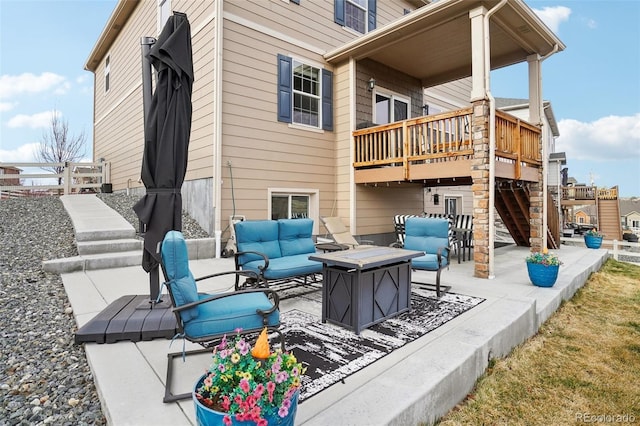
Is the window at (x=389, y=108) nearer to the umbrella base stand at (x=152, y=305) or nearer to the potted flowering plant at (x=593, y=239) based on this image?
the potted flowering plant at (x=593, y=239)

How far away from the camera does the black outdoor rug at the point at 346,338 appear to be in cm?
237

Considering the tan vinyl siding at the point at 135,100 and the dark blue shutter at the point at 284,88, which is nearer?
the tan vinyl siding at the point at 135,100

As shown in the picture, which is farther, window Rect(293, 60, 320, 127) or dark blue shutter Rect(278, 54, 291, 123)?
window Rect(293, 60, 320, 127)

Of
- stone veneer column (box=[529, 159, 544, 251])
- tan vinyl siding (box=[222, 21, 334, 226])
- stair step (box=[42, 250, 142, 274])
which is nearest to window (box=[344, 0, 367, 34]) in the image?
tan vinyl siding (box=[222, 21, 334, 226])

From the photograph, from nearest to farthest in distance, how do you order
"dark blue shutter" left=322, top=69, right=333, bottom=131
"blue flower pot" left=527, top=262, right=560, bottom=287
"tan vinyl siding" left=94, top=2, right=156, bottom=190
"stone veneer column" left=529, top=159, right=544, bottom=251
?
1. "blue flower pot" left=527, top=262, right=560, bottom=287
2. "stone veneer column" left=529, top=159, right=544, bottom=251
3. "dark blue shutter" left=322, top=69, right=333, bottom=131
4. "tan vinyl siding" left=94, top=2, right=156, bottom=190

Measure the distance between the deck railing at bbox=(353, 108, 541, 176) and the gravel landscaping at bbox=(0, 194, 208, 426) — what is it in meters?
5.96

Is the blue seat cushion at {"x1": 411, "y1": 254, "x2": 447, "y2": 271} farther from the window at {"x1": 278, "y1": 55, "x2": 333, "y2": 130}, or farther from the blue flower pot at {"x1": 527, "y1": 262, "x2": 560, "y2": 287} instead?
the window at {"x1": 278, "y1": 55, "x2": 333, "y2": 130}

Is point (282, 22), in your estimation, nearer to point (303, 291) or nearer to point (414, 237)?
point (414, 237)

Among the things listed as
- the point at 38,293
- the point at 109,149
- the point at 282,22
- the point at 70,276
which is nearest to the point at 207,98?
the point at 282,22

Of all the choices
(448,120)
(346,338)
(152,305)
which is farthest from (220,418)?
(448,120)

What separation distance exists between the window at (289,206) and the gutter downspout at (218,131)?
1.36 metres

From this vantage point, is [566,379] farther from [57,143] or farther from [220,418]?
[57,143]

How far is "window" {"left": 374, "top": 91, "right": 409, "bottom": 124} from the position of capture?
30.3 feet

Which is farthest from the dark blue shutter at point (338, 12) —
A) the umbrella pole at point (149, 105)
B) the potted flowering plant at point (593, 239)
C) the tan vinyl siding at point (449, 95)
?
the potted flowering plant at point (593, 239)
